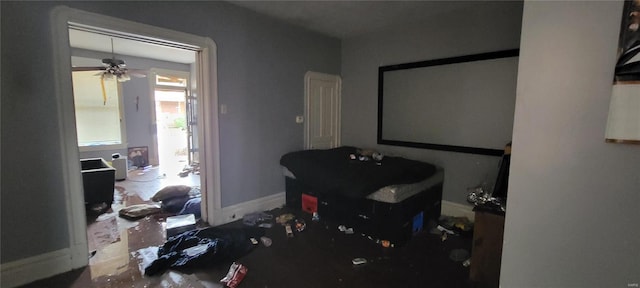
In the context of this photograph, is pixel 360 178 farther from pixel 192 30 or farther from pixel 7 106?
pixel 7 106

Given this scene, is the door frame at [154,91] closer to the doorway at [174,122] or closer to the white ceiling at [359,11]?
the doorway at [174,122]

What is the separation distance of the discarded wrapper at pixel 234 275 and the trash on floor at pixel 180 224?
913 mm

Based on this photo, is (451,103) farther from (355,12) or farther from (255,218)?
(255,218)

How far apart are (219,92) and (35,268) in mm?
1941

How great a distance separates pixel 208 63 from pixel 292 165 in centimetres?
142

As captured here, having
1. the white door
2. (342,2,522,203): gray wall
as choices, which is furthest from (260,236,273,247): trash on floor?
(342,2,522,203): gray wall

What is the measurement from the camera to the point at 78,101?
16.3 ft

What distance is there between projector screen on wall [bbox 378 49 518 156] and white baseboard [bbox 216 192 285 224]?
1605mm

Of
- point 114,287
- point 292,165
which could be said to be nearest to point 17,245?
point 114,287

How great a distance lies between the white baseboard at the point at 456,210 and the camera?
2.96m

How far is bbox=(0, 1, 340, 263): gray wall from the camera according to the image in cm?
179

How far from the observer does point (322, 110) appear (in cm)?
390

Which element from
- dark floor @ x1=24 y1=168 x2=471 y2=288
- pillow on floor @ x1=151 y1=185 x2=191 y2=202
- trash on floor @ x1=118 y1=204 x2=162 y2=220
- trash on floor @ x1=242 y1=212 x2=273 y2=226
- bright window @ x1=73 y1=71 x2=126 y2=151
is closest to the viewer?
dark floor @ x1=24 y1=168 x2=471 y2=288

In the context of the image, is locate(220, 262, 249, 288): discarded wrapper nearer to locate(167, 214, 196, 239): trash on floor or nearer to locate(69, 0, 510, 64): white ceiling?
locate(167, 214, 196, 239): trash on floor
